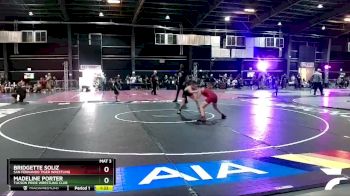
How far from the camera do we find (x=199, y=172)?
18.9 feet

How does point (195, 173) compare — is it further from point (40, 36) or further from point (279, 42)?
point (279, 42)

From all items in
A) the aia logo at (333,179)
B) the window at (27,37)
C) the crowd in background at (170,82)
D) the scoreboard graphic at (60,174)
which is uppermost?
the window at (27,37)

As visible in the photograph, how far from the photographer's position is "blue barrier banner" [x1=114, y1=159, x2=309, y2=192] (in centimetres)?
521

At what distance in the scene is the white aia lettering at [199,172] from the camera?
544cm

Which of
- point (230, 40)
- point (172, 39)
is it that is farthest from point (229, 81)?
point (172, 39)

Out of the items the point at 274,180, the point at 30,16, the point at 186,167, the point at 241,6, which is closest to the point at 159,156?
the point at 186,167

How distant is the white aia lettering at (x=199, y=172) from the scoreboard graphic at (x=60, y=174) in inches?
75.9

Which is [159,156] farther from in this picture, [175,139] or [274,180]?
[274,180]

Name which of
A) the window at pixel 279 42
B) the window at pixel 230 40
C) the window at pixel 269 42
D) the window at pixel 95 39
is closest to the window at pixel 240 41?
the window at pixel 230 40

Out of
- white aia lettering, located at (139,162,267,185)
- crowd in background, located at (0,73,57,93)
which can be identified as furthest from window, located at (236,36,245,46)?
white aia lettering, located at (139,162,267,185)

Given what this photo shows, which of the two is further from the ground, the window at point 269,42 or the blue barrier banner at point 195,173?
the window at point 269,42

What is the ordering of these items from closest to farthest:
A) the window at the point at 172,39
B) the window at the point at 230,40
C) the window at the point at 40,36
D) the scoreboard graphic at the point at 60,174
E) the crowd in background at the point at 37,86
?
1. the scoreboard graphic at the point at 60,174
2. the crowd in background at the point at 37,86
3. the window at the point at 40,36
4. the window at the point at 172,39
5. the window at the point at 230,40

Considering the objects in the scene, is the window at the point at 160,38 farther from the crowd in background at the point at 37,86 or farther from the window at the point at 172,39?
the crowd in background at the point at 37,86

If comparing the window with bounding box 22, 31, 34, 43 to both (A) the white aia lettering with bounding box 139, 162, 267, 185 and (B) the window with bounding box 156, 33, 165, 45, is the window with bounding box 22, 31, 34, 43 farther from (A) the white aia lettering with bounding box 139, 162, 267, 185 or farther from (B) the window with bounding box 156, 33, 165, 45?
(A) the white aia lettering with bounding box 139, 162, 267, 185
